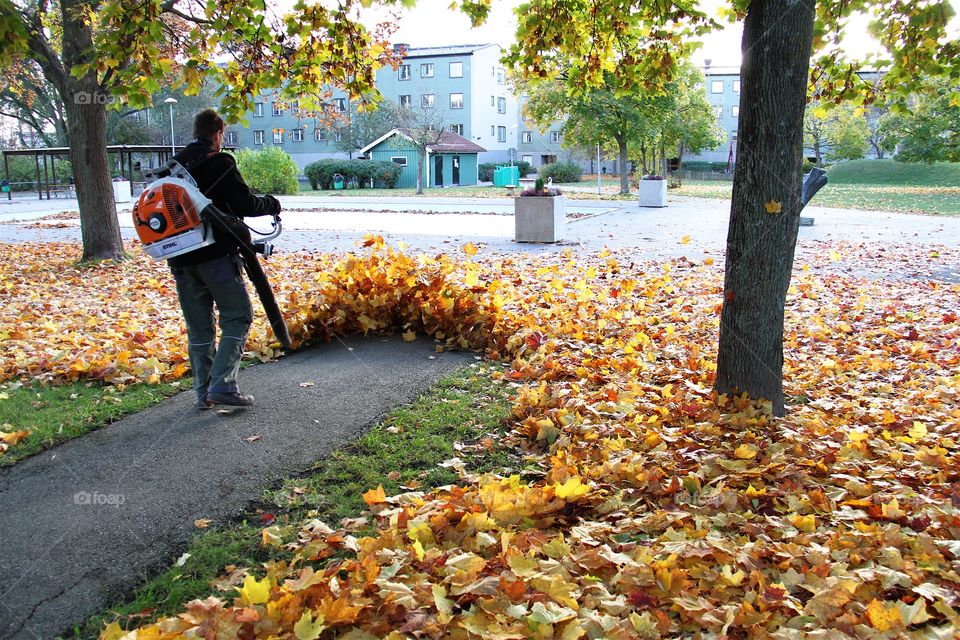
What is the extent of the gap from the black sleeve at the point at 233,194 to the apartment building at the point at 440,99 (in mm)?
56026

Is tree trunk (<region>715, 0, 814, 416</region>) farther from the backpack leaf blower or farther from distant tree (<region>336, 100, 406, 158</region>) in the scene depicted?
distant tree (<region>336, 100, 406, 158</region>)

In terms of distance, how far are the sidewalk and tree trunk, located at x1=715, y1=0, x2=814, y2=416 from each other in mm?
2226

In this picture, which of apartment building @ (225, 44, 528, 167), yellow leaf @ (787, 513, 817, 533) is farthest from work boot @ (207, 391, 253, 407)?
apartment building @ (225, 44, 528, 167)

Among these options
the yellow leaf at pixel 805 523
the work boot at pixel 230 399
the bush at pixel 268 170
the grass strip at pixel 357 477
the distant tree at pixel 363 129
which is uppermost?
the distant tree at pixel 363 129

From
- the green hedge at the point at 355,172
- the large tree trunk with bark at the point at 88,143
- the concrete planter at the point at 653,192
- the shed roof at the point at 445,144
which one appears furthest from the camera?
the shed roof at the point at 445,144

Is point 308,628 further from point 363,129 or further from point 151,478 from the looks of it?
point 363,129

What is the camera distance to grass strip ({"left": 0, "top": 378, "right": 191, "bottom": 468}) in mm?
4371

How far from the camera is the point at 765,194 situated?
4.33 m

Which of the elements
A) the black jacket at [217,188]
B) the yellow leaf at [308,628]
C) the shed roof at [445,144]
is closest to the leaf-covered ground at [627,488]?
the yellow leaf at [308,628]

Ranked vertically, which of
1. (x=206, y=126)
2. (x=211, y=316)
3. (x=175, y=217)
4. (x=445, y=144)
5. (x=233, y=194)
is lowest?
(x=211, y=316)

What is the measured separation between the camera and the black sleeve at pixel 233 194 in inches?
175

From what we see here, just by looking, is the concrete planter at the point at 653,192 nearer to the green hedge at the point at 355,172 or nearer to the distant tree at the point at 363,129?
the green hedge at the point at 355,172

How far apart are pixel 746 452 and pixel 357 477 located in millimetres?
2013

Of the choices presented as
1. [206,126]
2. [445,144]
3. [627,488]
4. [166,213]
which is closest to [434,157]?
[445,144]
